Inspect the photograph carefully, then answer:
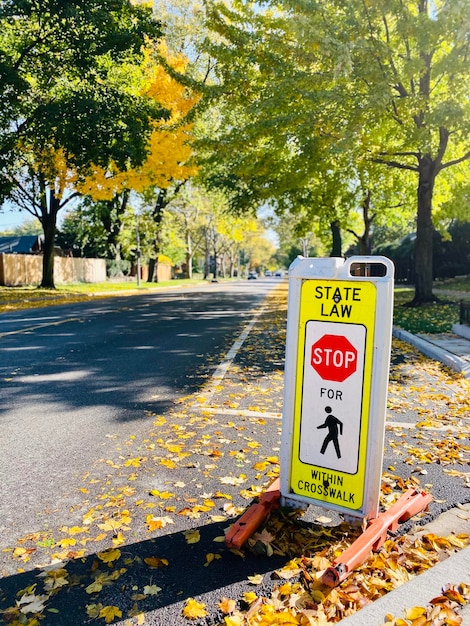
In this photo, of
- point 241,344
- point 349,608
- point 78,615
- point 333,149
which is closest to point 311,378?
point 349,608

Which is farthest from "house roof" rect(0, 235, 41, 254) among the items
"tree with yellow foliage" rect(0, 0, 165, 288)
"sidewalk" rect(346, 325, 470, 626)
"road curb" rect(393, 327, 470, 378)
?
"sidewalk" rect(346, 325, 470, 626)

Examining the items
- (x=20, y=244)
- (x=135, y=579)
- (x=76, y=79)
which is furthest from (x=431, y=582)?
(x=20, y=244)

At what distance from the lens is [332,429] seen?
2982 millimetres

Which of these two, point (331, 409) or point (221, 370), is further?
point (221, 370)

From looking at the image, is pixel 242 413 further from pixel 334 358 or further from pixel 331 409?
pixel 334 358

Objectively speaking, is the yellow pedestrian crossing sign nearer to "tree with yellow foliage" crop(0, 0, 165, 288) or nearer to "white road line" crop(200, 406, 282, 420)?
"white road line" crop(200, 406, 282, 420)

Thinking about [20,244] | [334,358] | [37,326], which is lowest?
[37,326]

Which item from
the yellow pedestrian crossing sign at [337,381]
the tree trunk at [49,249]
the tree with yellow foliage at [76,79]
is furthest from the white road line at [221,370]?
the tree trunk at [49,249]

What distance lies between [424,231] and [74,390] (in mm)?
13019

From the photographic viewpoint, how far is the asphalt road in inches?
142

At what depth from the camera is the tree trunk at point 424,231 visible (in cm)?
1562

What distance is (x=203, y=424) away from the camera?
496 centimetres

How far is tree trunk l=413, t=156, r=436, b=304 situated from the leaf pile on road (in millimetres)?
12400

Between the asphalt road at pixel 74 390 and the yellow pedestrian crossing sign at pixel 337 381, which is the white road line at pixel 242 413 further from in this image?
the yellow pedestrian crossing sign at pixel 337 381
